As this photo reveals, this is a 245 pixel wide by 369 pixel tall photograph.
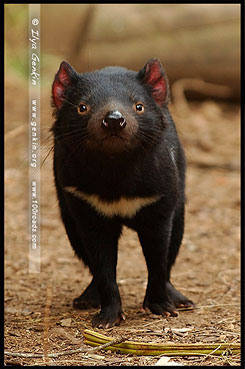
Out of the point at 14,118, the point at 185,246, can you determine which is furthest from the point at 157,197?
the point at 14,118

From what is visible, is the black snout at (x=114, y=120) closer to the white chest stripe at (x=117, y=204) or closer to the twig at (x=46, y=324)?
the white chest stripe at (x=117, y=204)

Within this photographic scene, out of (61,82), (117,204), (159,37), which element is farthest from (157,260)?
(159,37)

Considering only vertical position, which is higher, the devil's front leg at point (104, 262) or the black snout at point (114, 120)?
the black snout at point (114, 120)

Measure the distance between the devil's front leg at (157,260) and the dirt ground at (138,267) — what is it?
0.09m

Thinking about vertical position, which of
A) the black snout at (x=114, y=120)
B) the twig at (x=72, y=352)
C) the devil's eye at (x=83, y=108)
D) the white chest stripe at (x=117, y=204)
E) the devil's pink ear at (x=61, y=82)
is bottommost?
the twig at (x=72, y=352)

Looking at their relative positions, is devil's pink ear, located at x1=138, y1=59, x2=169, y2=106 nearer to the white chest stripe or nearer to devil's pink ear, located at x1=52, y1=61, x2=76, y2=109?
devil's pink ear, located at x1=52, y1=61, x2=76, y2=109

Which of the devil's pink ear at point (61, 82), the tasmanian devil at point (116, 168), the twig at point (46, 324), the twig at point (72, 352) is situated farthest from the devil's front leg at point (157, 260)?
the devil's pink ear at point (61, 82)

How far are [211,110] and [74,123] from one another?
6607 millimetres

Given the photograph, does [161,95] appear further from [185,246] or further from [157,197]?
[185,246]

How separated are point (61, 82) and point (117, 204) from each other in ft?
2.66

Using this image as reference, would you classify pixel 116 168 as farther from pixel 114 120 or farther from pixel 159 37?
pixel 159 37

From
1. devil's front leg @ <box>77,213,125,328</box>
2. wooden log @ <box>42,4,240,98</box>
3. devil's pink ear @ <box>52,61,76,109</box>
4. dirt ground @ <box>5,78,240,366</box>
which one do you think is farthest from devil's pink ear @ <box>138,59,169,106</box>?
wooden log @ <box>42,4,240,98</box>

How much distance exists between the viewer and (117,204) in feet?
13.8

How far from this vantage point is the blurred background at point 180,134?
5.02m
